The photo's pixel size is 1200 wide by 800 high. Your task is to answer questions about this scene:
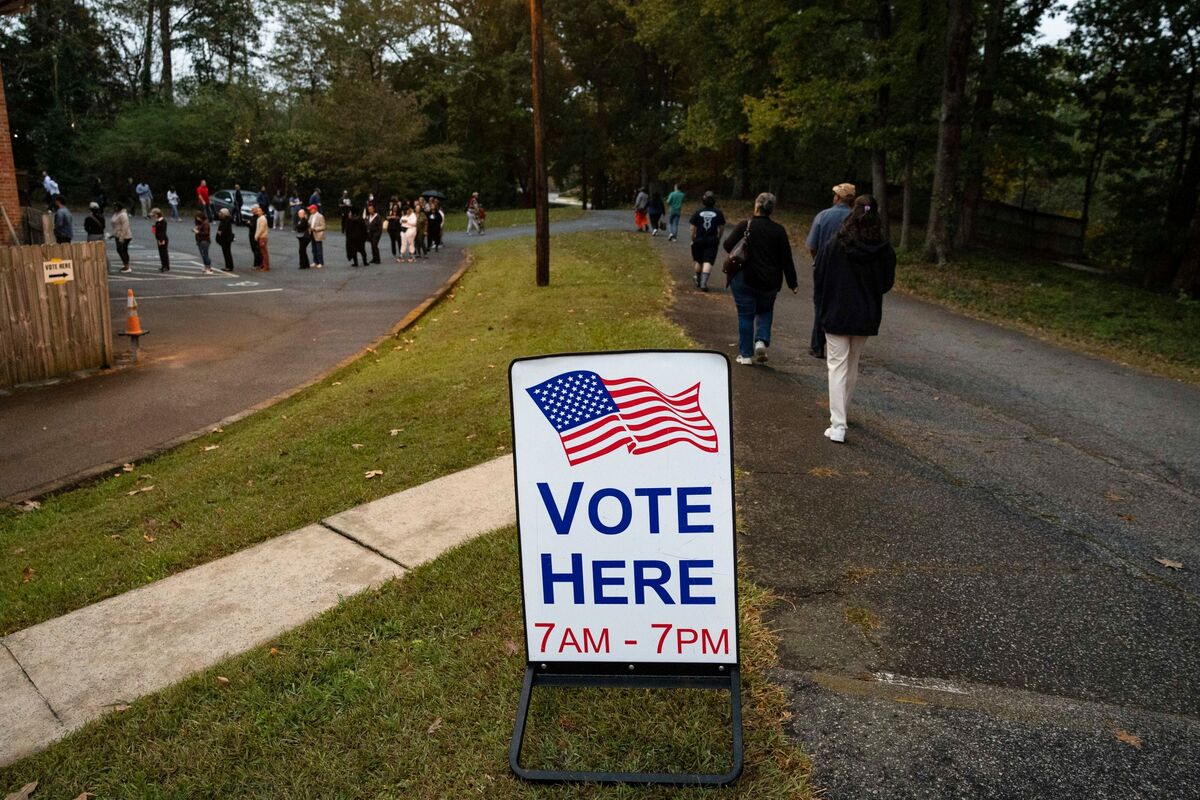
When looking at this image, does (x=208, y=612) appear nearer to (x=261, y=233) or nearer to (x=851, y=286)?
(x=851, y=286)

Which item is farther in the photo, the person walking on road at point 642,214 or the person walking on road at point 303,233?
the person walking on road at point 642,214

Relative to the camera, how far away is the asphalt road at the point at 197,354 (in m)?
8.48

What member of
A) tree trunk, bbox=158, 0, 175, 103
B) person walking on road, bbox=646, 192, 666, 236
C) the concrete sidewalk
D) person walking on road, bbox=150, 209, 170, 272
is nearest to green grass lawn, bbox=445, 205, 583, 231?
person walking on road, bbox=646, 192, 666, 236

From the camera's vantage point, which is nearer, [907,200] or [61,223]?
[61,223]

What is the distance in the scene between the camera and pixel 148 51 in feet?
176

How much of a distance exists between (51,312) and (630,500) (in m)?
10.9

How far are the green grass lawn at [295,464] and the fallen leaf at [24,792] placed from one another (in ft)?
5.83

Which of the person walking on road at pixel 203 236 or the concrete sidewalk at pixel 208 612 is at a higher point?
the person walking on road at pixel 203 236

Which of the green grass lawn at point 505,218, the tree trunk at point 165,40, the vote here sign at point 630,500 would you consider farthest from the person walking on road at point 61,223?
the tree trunk at point 165,40

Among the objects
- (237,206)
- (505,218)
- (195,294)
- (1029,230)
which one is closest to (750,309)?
(195,294)

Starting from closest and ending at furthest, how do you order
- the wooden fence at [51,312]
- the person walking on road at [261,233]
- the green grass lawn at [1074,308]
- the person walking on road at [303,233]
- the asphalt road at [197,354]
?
the asphalt road at [197,354] → the wooden fence at [51,312] → the green grass lawn at [1074,308] → the person walking on road at [261,233] → the person walking on road at [303,233]

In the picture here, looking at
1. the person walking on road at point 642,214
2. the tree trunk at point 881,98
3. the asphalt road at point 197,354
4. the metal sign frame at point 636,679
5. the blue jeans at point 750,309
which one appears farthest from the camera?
the person walking on road at point 642,214

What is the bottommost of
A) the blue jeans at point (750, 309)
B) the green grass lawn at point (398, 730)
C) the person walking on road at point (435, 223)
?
the green grass lawn at point (398, 730)

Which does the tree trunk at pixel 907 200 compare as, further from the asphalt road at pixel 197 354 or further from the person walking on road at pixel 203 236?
the person walking on road at pixel 203 236
